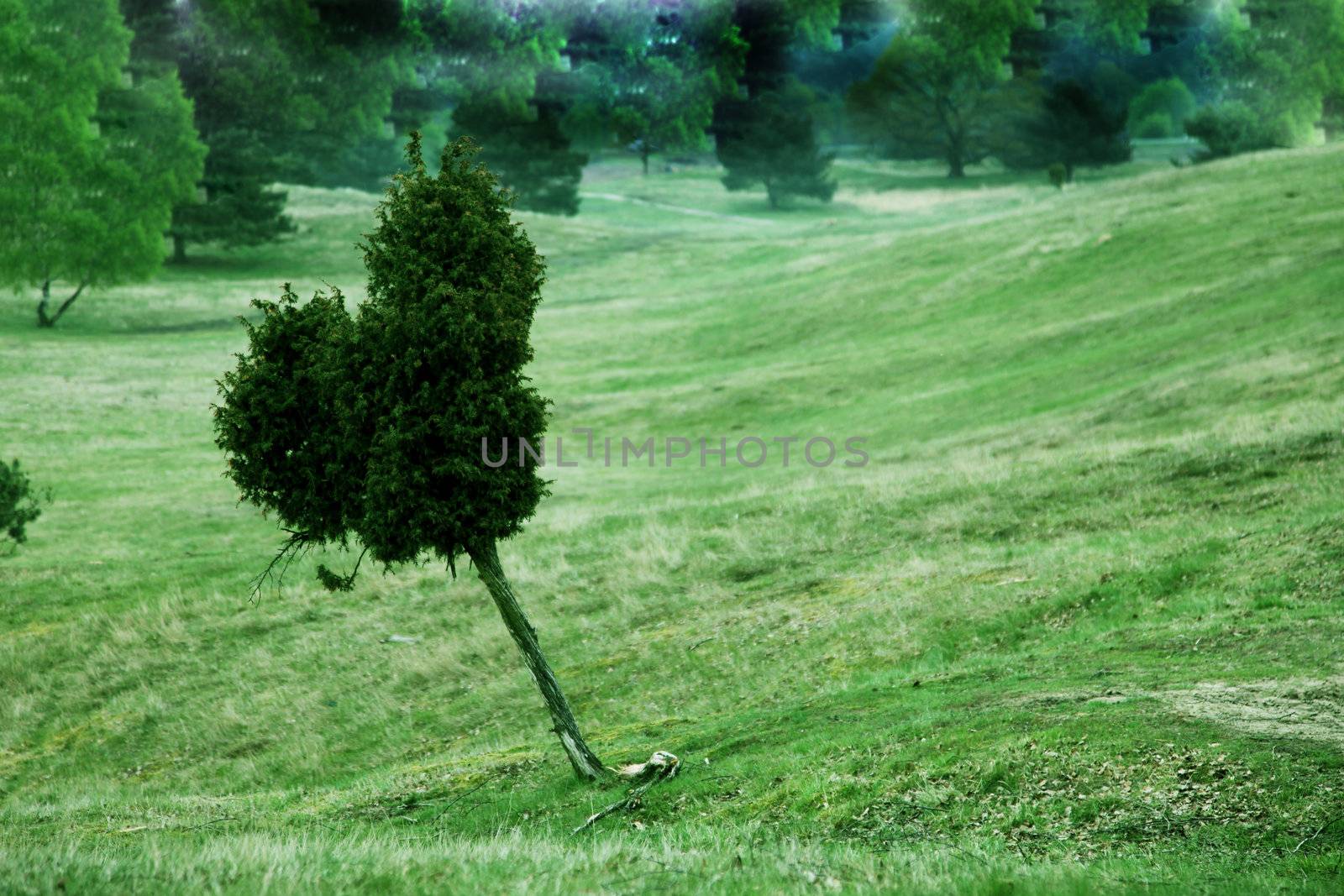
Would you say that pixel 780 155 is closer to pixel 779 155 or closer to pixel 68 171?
pixel 779 155

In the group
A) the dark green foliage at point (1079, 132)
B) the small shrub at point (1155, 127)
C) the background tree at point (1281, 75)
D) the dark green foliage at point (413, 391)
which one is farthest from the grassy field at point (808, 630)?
the small shrub at point (1155, 127)

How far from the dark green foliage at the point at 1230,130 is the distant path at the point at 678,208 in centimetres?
3573

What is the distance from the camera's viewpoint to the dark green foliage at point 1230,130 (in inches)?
3757

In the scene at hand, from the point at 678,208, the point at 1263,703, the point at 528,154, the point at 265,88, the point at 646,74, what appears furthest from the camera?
the point at 646,74

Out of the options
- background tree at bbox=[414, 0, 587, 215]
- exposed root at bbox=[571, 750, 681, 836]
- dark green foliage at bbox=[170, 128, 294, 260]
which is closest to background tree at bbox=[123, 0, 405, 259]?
dark green foliage at bbox=[170, 128, 294, 260]

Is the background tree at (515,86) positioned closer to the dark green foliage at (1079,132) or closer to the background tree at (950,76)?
the background tree at (950,76)

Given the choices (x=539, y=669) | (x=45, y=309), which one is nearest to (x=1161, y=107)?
(x=45, y=309)

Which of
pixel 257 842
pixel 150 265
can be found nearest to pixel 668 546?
pixel 257 842

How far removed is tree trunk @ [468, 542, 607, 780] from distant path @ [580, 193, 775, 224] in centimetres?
9689

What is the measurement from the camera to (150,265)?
67.6 m

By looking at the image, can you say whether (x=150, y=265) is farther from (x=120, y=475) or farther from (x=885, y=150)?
(x=885, y=150)

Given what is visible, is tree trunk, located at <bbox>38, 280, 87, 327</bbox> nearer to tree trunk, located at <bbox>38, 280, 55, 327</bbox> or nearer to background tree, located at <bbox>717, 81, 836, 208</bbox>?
tree trunk, located at <bbox>38, 280, 55, 327</bbox>

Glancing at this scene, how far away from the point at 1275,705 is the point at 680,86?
4959 inches

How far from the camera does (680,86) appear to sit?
132 m
